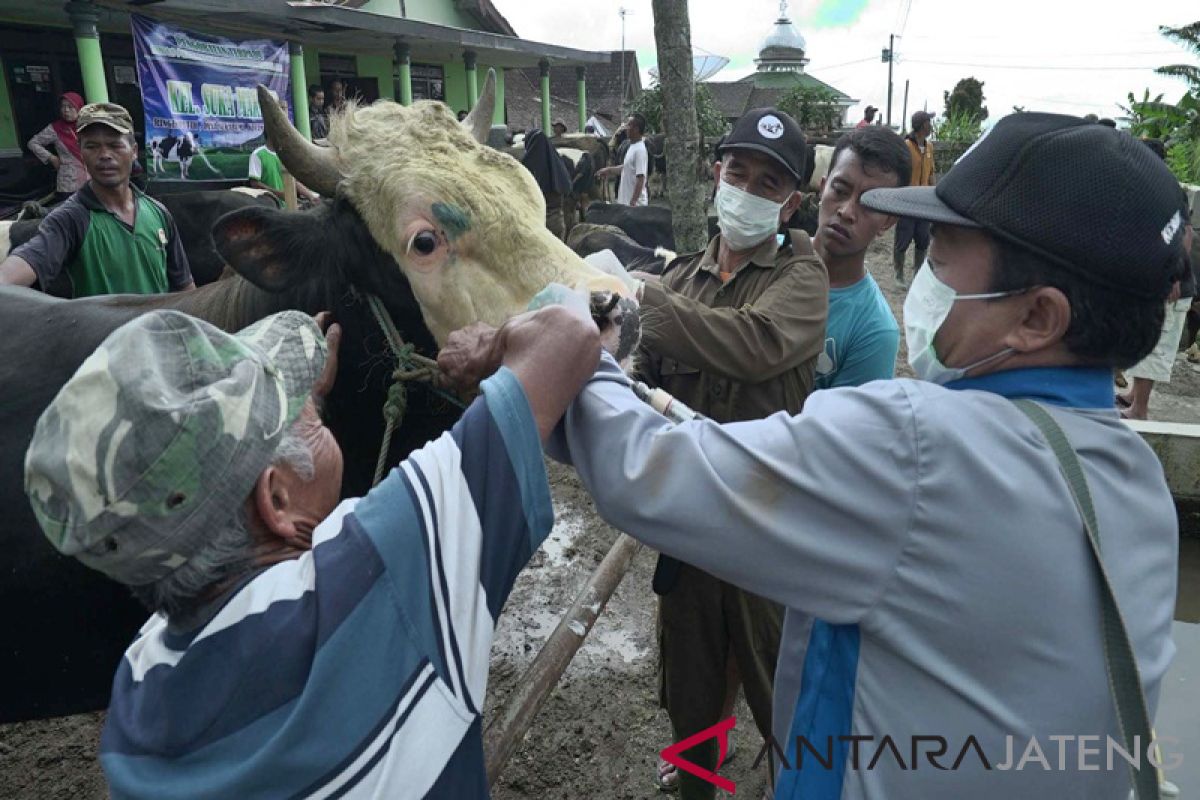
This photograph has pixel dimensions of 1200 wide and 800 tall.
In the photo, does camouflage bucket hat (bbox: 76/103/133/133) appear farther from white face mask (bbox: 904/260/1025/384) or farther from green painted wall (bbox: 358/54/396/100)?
green painted wall (bbox: 358/54/396/100)

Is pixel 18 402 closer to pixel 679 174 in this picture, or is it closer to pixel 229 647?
pixel 229 647

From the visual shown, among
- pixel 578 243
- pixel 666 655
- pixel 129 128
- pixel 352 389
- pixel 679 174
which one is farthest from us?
pixel 679 174

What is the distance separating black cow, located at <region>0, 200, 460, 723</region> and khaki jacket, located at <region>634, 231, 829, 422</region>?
812 mm

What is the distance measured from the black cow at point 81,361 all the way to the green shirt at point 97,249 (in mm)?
1616

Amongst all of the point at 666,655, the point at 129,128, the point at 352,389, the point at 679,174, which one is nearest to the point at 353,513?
the point at 352,389

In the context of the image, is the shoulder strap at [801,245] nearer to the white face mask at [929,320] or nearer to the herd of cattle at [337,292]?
the herd of cattle at [337,292]

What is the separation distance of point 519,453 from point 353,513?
0.87 feet

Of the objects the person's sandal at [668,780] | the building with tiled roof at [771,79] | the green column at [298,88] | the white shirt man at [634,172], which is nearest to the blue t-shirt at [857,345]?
the person's sandal at [668,780]

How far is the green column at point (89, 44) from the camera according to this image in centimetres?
956

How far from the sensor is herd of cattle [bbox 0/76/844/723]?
2418mm

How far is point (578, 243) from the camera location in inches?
164

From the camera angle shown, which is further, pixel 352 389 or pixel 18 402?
pixel 352 389

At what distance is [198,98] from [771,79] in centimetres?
4224

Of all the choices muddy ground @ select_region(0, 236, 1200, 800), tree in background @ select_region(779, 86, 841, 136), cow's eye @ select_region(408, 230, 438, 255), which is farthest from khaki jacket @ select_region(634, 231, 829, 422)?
tree in background @ select_region(779, 86, 841, 136)
